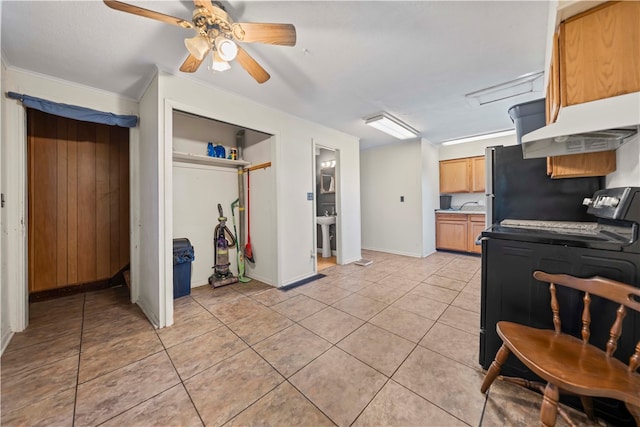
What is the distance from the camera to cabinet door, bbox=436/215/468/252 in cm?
488

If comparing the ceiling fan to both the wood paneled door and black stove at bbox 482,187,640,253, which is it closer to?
black stove at bbox 482,187,640,253

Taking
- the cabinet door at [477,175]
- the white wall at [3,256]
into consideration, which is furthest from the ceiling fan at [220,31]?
the cabinet door at [477,175]

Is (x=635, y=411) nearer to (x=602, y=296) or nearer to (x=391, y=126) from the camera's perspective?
(x=602, y=296)

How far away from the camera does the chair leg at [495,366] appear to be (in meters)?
1.26

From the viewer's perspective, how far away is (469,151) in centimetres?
504

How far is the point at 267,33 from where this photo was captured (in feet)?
4.82

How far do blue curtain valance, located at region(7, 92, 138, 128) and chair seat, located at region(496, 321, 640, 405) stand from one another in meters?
3.90

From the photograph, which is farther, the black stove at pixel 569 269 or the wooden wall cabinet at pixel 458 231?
the wooden wall cabinet at pixel 458 231

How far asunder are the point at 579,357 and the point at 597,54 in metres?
1.50

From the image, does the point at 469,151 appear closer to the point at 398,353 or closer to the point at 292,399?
the point at 398,353

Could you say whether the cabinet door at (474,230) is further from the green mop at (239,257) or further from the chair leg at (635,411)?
the green mop at (239,257)

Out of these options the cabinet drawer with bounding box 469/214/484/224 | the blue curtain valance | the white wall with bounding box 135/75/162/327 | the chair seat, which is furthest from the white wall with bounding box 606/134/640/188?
the blue curtain valance

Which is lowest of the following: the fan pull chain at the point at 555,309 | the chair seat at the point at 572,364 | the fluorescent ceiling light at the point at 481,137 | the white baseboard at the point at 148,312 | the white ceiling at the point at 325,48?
the white baseboard at the point at 148,312

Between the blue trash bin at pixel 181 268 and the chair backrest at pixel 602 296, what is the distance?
3332mm
